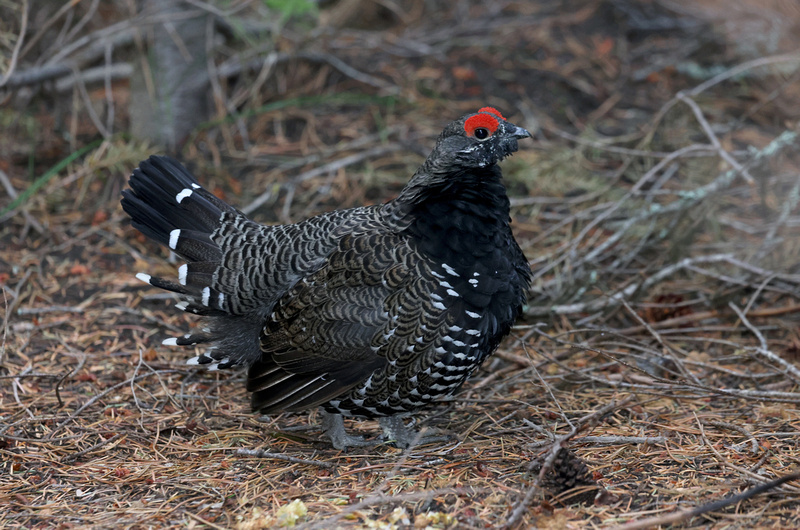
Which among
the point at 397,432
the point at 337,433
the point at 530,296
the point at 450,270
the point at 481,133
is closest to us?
the point at 450,270

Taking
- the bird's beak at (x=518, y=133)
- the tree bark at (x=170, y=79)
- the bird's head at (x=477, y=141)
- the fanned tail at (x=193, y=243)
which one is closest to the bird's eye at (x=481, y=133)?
the bird's head at (x=477, y=141)

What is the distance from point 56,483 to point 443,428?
207 centimetres

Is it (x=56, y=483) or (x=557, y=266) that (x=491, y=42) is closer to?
(x=557, y=266)

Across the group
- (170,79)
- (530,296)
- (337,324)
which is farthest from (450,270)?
(170,79)

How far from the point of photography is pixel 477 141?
4.02m

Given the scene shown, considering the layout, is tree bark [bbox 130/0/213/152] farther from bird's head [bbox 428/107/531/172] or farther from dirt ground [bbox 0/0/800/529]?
bird's head [bbox 428/107/531/172]

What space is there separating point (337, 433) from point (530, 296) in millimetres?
1794

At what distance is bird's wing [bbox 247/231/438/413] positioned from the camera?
3898 millimetres

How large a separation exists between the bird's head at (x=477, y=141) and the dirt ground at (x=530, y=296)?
1184mm

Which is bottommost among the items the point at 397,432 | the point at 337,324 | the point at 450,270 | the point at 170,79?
the point at 397,432

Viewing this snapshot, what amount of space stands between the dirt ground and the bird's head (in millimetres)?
1184

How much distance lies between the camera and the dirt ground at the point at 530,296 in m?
3.50

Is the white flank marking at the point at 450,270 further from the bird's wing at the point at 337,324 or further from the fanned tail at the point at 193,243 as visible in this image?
the fanned tail at the point at 193,243

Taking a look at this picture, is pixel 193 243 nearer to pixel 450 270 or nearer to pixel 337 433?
pixel 337 433
